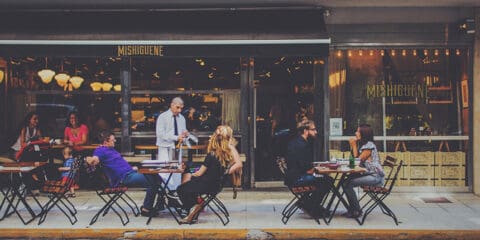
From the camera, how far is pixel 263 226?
8.91 metres

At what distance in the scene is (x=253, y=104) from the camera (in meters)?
12.0

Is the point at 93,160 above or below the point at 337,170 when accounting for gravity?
above

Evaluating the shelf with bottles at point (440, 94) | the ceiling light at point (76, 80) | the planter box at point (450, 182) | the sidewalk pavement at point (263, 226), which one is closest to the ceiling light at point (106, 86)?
the ceiling light at point (76, 80)

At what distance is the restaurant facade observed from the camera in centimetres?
1170

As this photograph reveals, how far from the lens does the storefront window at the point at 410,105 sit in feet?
39.0

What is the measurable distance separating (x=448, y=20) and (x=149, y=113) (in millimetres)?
6211

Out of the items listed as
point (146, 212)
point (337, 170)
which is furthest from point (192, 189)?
point (337, 170)

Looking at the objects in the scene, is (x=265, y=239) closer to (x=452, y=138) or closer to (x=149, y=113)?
(x=149, y=113)

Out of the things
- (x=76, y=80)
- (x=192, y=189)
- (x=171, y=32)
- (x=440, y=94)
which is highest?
(x=171, y=32)

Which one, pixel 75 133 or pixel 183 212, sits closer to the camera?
pixel 183 212

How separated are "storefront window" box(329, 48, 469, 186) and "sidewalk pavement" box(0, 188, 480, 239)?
1.82 m

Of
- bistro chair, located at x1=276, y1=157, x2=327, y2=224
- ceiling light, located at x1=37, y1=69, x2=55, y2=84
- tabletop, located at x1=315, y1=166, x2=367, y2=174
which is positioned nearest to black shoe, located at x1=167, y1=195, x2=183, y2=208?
bistro chair, located at x1=276, y1=157, x2=327, y2=224

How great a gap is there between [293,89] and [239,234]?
4.36m

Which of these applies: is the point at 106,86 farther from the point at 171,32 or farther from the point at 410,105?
the point at 410,105
